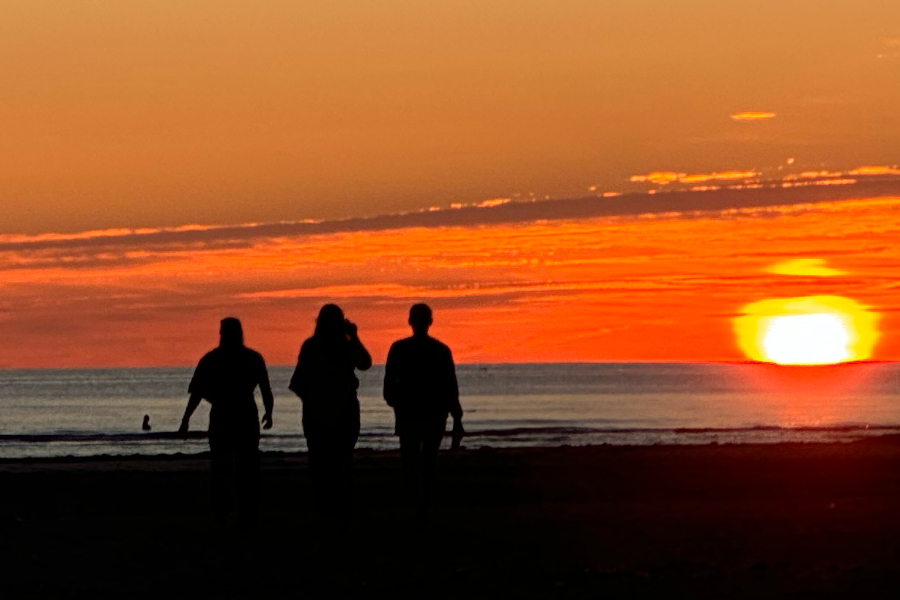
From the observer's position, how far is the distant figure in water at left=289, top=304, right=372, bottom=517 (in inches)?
500

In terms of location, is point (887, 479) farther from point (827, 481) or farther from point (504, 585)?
point (504, 585)

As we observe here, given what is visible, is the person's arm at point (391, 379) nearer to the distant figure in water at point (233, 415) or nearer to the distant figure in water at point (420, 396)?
the distant figure in water at point (420, 396)

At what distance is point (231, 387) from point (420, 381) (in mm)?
1602

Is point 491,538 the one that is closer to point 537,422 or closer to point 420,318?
point 420,318

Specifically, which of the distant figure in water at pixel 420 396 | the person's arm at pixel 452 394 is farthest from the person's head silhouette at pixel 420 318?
the person's arm at pixel 452 394

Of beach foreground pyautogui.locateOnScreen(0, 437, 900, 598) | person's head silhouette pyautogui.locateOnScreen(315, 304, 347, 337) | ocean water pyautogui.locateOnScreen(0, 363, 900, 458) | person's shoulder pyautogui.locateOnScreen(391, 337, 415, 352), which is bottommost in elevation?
ocean water pyautogui.locateOnScreen(0, 363, 900, 458)

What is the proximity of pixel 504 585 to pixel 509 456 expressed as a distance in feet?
52.9

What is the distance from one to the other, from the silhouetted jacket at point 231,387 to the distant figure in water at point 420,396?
112 cm

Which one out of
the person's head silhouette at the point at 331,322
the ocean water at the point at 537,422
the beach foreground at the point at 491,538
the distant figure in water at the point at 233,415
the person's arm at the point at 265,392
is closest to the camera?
the beach foreground at the point at 491,538

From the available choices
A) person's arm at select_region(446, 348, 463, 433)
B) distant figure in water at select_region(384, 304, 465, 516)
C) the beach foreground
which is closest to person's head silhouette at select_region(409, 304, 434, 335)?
distant figure in water at select_region(384, 304, 465, 516)

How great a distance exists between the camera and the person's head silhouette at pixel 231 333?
13.2 meters

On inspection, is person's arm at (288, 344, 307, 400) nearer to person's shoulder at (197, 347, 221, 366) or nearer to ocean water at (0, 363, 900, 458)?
person's shoulder at (197, 347, 221, 366)

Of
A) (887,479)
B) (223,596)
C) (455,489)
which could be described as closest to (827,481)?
(887,479)

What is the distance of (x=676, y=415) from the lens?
7131 cm
